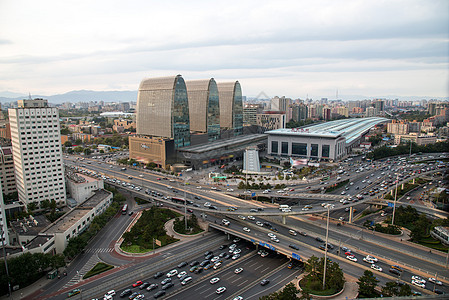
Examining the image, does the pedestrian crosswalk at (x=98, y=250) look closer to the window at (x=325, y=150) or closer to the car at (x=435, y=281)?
the car at (x=435, y=281)

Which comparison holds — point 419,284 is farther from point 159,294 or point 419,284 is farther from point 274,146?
point 274,146

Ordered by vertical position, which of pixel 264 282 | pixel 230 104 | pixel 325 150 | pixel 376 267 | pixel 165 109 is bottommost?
pixel 264 282

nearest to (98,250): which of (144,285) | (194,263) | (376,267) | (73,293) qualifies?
(73,293)

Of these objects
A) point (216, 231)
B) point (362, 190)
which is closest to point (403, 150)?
point (362, 190)

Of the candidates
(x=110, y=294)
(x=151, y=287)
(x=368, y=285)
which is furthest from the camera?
(x=151, y=287)

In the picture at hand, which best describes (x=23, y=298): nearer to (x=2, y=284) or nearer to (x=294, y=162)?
(x=2, y=284)

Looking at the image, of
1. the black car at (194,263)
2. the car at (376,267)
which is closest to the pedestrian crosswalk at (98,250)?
the black car at (194,263)
